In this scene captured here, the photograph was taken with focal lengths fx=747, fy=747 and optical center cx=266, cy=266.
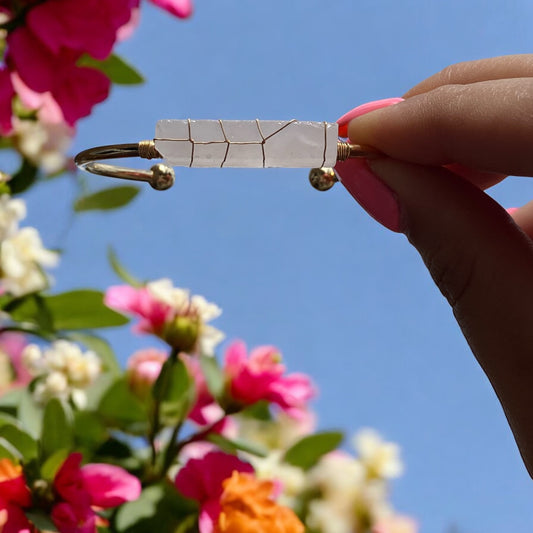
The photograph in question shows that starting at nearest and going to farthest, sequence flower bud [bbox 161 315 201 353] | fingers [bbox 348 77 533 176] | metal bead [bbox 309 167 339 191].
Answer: fingers [bbox 348 77 533 176]
metal bead [bbox 309 167 339 191]
flower bud [bbox 161 315 201 353]

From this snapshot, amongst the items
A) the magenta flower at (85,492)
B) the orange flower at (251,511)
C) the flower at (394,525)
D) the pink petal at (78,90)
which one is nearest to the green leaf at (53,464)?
the magenta flower at (85,492)

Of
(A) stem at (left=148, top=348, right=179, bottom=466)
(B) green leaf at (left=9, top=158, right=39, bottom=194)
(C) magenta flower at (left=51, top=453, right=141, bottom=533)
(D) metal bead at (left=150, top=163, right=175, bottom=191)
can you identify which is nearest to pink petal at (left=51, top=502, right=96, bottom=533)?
(C) magenta flower at (left=51, top=453, right=141, bottom=533)

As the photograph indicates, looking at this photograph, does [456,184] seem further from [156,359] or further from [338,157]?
[156,359]

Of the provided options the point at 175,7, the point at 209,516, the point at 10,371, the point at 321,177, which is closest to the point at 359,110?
the point at 321,177

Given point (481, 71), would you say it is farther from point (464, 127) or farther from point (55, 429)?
point (55, 429)

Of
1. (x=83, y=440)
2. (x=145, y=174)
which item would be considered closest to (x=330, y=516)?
(x=83, y=440)

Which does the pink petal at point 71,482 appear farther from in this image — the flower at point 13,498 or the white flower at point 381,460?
the white flower at point 381,460

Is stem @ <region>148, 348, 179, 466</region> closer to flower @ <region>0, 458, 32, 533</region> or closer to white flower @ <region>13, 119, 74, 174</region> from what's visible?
flower @ <region>0, 458, 32, 533</region>
